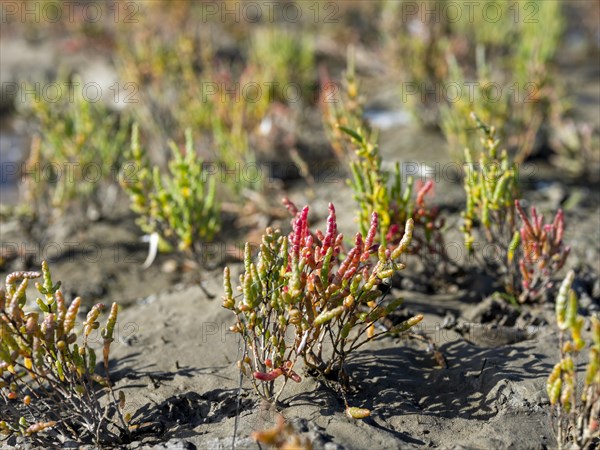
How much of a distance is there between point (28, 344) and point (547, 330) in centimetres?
224

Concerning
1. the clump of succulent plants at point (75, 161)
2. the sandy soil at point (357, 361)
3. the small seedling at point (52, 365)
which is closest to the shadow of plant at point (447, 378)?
the sandy soil at point (357, 361)

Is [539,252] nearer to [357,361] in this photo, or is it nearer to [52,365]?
[357,361]

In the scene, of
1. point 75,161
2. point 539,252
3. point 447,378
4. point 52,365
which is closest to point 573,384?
point 447,378

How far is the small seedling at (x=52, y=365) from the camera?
2.06 meters

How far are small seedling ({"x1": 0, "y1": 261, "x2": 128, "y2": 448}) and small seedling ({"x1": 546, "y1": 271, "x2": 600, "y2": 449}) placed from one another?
1518mm

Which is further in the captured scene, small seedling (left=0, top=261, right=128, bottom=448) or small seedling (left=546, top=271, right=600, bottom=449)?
small seedling (left=0, top=261, right=128, bottom=448)

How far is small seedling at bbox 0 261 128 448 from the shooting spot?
2.06m

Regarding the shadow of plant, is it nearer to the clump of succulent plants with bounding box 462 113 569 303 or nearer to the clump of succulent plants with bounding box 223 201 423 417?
the clump of succulent plants with bounding box 223 201 423 417

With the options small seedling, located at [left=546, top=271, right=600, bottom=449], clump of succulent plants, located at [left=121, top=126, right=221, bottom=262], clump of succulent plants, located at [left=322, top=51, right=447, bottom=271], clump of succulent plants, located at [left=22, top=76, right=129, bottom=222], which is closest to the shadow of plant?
small seedling, located at [left=546, top=271, right=600, bottom=449]

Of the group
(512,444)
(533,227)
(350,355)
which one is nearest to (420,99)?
(533,227)

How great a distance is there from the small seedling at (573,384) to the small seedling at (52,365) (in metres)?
1.52

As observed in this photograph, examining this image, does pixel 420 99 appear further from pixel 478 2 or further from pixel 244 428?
pixel 244 428

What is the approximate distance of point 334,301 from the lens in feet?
7.34

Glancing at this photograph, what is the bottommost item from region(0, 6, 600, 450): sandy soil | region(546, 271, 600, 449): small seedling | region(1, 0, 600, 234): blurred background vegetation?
region(0, 6, 600, 450): sandy soil
